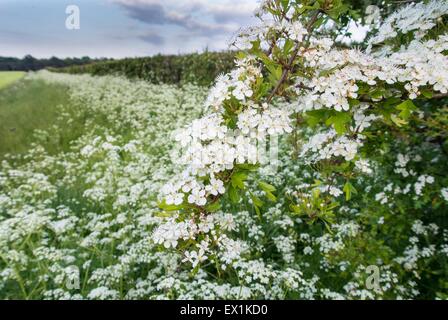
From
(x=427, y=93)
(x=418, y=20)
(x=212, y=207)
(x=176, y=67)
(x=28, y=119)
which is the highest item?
(x=176, y=67)

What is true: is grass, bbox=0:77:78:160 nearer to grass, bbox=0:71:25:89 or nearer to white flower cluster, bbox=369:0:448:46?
grass, bbox=0:71:25:89

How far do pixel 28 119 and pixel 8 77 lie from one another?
10.4 m

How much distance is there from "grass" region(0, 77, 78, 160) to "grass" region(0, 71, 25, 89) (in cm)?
52

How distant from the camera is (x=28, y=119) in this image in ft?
36.3

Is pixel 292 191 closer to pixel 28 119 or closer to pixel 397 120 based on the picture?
pixel 397 120

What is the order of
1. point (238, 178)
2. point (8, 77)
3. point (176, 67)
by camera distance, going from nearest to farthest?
point (238, 178)
point (176, 67)
point (8, 77)

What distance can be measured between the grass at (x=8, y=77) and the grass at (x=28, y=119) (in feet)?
1.72

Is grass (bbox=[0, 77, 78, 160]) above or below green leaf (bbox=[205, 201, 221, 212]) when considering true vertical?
above

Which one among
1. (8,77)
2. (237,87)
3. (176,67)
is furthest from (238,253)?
(8,77)

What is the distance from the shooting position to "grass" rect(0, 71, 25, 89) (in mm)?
18031

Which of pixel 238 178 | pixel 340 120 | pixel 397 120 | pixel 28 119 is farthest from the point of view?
pixel 28 119

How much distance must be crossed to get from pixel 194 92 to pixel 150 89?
2.84m

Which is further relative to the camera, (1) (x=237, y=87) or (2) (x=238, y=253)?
(2) (x=238, y=253)

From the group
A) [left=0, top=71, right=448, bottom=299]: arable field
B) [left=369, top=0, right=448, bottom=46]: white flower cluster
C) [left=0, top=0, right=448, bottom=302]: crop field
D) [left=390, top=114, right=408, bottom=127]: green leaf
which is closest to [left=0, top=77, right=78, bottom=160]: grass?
[left=0, top=0, right=448, bottom=302]: crop field
